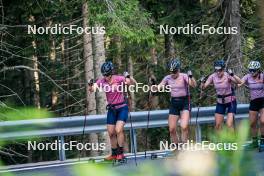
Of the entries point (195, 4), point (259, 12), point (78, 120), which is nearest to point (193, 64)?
point (195, 4)

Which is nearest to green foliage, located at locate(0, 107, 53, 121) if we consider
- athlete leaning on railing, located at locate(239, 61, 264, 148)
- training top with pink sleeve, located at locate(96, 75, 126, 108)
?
training top with pink sleeve, located at locate(96, 75, 126, 108)

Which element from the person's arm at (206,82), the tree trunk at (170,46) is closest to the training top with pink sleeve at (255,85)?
the person's arm at (206,82)

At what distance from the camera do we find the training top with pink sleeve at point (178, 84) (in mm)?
11242

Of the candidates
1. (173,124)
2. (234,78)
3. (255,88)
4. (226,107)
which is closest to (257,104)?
(255,88)

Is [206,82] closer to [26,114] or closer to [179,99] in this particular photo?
[179,99]

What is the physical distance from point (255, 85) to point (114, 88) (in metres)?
3.37

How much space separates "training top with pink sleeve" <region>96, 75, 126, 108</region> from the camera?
10453 millimetres

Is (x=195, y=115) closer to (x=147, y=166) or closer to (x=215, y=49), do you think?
(x=215, y=49)

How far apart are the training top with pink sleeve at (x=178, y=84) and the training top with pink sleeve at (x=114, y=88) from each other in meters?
1.05

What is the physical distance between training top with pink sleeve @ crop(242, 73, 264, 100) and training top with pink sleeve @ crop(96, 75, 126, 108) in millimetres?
2970

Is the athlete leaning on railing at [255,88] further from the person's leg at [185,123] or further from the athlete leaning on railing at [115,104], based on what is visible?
the athlete leaning on railing at [115,104]

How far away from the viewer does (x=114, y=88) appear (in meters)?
10.4

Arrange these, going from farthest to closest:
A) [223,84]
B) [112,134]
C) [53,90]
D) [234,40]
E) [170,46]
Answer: [53,90] < [170,46] < [234,40] < [223,84] < [112,134]

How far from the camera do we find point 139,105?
108ft
